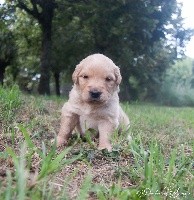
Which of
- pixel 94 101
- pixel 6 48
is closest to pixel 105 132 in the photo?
pixel 94 101

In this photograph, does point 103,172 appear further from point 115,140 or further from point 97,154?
point 115,140

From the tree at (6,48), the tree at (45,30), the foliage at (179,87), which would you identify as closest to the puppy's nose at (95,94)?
the tree at (45,30)

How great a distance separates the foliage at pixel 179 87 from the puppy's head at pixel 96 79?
2572 centimetres

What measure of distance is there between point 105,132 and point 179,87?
28.7 metres

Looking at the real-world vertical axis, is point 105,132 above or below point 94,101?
below


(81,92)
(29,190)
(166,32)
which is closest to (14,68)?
(166,32)

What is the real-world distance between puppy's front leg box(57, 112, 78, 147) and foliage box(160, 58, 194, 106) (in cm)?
2566

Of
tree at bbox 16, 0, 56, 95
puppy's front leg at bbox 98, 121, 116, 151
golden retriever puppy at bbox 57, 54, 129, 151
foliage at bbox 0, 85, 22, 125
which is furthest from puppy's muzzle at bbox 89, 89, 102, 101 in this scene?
tree at bbox 16, 0, 56, 95

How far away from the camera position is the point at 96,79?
149 inches

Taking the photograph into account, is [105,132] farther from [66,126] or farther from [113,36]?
[113,36]

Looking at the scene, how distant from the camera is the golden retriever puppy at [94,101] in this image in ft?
12.3

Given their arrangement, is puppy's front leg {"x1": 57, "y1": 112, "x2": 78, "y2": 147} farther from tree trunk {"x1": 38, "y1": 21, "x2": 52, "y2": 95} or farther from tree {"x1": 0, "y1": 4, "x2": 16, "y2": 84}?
tree {"x1": 0, "y1": 4, "x2": 16, "y2": 84}

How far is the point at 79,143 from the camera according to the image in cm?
385

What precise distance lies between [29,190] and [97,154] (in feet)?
4.51
